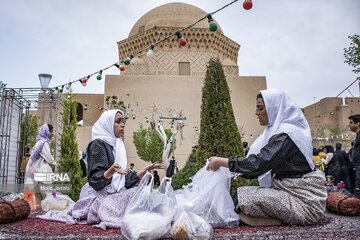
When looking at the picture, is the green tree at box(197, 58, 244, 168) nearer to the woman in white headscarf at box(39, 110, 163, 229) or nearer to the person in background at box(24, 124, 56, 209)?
the woman in white headscarf at box(39, 110, 163, 229)

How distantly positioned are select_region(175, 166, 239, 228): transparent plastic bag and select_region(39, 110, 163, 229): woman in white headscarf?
0.47 m

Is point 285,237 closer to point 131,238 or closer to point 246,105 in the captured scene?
point 131,238

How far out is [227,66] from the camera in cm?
2483

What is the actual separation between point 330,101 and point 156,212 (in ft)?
95.7

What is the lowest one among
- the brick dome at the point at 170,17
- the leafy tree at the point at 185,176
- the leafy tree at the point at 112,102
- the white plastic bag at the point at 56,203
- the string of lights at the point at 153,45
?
the white plastic bag at the point at 56,203

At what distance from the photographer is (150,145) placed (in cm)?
1870

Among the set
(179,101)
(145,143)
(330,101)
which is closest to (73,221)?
(145,143)

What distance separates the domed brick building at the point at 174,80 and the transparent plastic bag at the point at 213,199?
18.8m

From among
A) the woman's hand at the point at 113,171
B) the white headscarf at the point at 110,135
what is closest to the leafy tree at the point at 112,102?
the white headscarf at the point at 110,135

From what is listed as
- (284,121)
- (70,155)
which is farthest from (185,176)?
(284,121)

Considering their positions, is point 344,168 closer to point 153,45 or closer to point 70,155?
point 153,45

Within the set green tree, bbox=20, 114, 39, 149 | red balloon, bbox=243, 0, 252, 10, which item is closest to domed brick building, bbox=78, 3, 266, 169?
green tree, bbox=20, 114, 39, 149

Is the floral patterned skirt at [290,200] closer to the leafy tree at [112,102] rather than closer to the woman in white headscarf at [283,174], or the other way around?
the woman in white headscarf at [283,174]

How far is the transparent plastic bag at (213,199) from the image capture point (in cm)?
254
